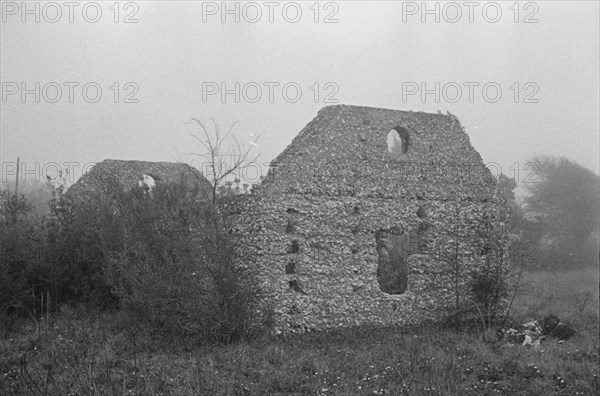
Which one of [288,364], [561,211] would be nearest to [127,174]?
[288,364]

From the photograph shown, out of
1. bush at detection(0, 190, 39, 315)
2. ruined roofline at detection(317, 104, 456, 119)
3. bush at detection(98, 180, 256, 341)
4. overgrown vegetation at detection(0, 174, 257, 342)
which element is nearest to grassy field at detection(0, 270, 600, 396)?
bush at detection(98, 180, 256, 341)

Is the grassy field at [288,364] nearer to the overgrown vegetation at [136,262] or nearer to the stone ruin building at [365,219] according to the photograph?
the overgrown vegetation at [136,262]

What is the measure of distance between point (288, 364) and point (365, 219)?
4.09m

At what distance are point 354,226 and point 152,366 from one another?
5200 mm

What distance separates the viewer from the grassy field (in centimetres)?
890

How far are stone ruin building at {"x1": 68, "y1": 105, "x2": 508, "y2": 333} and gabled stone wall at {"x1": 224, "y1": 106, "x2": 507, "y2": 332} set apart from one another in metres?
0.02

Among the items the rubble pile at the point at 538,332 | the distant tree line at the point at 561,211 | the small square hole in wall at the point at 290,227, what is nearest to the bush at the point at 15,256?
the small square hole in wall at the point at 290,227

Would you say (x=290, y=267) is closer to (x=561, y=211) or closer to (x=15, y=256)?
(x=15, y=256)

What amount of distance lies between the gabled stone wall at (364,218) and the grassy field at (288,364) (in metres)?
0.70

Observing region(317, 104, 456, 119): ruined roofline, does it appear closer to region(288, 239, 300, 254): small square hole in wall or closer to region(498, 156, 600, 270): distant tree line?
region(288, 239, 300, 254): small square hole in wall

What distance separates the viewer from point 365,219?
13.5 metres

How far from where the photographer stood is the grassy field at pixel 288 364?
8.90m

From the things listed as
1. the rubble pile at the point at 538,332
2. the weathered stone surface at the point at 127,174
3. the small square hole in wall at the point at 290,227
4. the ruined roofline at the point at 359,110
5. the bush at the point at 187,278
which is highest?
the ruined roofline at the point at 359,110

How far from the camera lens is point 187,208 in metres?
12.4
